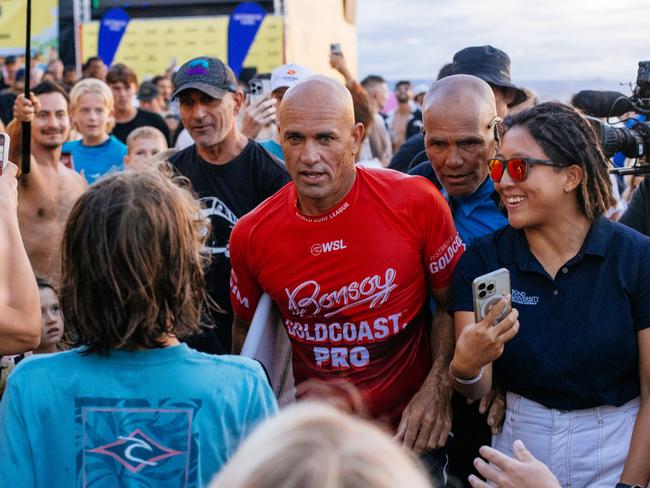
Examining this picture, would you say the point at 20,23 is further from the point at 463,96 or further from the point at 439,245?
the point at 439,245

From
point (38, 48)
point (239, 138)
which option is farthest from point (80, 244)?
point (38, 48)

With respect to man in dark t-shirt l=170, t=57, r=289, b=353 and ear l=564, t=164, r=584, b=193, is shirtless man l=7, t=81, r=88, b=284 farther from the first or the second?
ear l=564, t=164, r=584, b=193

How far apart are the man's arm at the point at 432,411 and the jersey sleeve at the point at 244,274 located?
714 millimetres

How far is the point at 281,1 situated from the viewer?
13570 millimetres

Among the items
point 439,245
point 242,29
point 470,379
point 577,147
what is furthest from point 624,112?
point 242,29

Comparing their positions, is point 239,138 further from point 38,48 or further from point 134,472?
point 38,48

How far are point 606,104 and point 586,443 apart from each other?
4.31 ft

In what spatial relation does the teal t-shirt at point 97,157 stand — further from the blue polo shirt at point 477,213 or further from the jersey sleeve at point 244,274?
the blue polo shirt at point 477,213

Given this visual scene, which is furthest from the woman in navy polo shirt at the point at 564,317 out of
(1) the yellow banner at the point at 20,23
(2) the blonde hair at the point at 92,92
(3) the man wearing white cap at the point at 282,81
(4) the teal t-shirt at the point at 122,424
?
(1) the yellow banner at the point at 20,23

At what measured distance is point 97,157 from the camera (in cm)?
755

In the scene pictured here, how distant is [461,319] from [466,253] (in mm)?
240

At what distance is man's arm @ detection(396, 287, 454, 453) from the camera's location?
3059 mm

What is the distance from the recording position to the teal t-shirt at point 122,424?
205 cm

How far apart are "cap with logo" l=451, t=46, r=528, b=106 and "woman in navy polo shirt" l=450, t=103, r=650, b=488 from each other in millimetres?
1539
